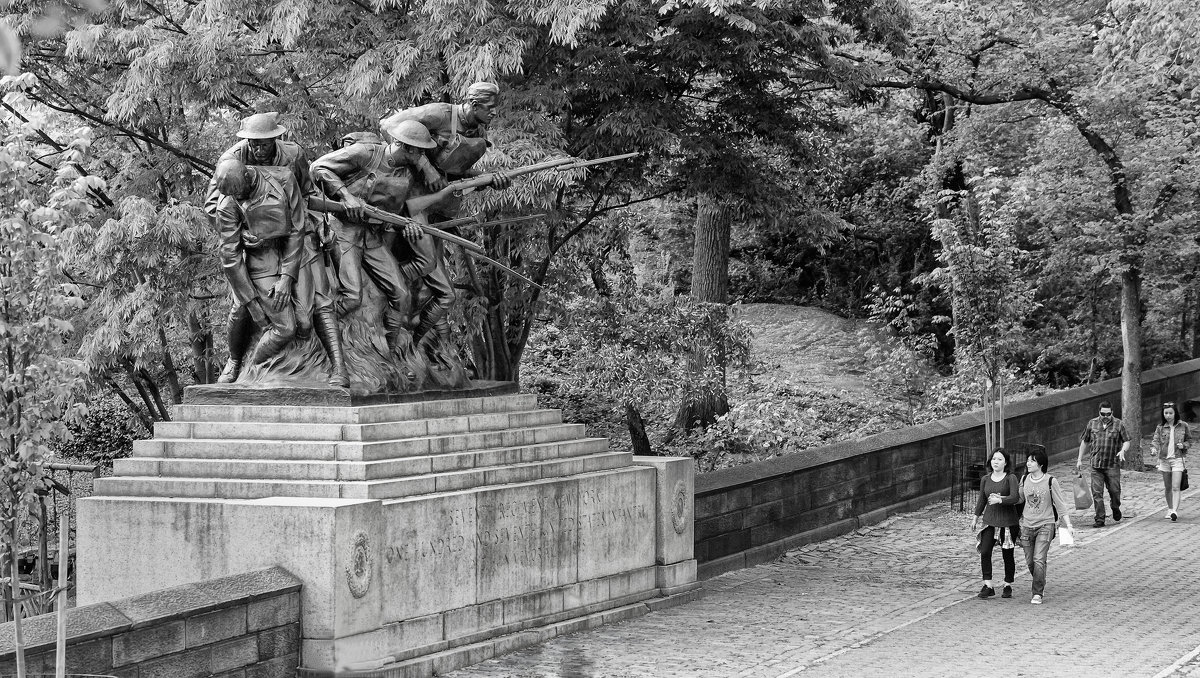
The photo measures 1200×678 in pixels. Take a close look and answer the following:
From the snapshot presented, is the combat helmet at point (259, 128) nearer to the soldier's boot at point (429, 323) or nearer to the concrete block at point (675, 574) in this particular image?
the soldier's boot at point (429, 323)

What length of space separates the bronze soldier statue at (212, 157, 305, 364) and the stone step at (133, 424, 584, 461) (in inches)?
38.8

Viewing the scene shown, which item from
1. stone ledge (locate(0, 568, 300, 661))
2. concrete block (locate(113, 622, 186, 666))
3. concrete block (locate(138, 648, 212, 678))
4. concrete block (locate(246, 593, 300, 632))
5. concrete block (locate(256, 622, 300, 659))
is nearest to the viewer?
stone ledge (locate(0, 568, 300, 661))

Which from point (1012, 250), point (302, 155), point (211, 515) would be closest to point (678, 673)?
point (211, 515)

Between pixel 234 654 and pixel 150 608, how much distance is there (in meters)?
0.82

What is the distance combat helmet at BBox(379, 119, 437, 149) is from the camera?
40.7 ft

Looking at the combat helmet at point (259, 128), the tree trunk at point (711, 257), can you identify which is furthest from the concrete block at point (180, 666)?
the tree trunk at point (711, 257)

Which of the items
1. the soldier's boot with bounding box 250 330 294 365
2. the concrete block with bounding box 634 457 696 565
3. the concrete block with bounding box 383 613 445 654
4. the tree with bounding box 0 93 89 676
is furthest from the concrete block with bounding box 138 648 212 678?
the concrete block with bounding box 634 457 696 565

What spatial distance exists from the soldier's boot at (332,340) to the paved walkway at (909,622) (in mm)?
2595

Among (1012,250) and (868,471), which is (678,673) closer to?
(868,471)

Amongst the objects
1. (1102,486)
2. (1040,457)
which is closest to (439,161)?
(1040,457)

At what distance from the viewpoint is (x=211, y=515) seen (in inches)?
399

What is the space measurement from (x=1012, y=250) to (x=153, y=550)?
1404cm

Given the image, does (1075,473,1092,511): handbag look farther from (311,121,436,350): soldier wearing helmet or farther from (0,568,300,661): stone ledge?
(0,568,300,661): stone ledge

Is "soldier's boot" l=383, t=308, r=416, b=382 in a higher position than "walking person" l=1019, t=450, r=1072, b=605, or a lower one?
higher
